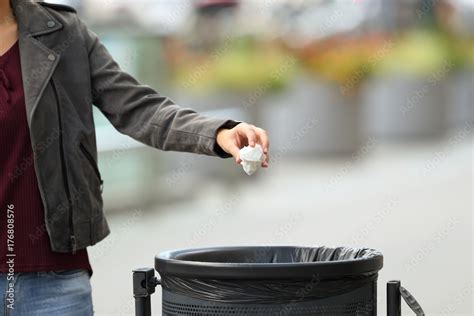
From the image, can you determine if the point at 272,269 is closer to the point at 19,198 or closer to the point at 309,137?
the point at 19,198

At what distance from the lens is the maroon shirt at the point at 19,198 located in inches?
108

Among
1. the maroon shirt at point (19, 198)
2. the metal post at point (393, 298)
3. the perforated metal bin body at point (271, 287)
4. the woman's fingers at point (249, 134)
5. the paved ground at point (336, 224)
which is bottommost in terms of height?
the paved ground at point (336, 224)

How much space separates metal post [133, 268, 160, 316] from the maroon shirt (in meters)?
0.19

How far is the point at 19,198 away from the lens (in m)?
2.78

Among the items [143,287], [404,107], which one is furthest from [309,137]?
[143,287]

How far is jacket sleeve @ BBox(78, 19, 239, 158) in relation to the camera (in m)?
2.82

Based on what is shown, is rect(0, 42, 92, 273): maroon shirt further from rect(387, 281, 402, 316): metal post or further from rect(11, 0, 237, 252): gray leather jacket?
rect(387, 281, 402, 316): metal post

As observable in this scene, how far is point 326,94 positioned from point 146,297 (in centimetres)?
1217

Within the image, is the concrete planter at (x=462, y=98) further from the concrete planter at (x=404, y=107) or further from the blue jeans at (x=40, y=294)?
the blue jeans at (x=40, y=294)

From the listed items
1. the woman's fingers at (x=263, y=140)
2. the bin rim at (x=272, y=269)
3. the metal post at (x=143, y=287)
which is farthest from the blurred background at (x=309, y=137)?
the woman's fingers at (x=263, y=140)

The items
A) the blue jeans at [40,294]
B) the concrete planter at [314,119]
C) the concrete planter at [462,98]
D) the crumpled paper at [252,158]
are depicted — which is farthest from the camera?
the concrete planter at [462,98]

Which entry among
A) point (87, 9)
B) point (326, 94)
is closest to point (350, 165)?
point (326, 94)

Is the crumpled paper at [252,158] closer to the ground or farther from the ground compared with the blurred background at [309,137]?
farther from the ground

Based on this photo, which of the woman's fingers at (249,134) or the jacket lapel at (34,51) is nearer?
the woman's fingers at (249,134)
